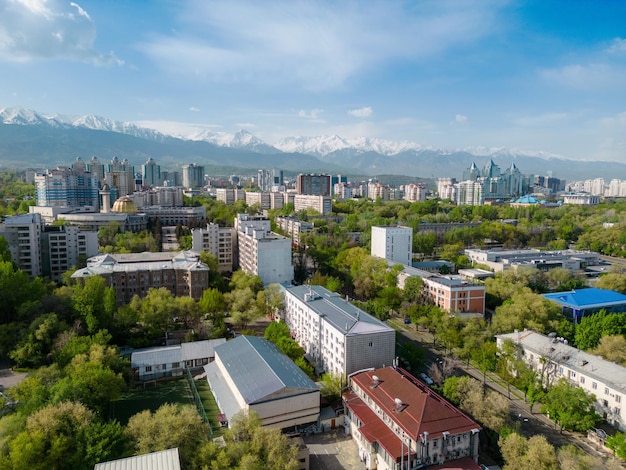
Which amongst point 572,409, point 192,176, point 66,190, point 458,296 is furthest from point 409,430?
point 192,176

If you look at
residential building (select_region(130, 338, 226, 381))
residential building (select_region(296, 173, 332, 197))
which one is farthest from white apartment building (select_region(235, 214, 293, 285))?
residential building (select_region(296, 173, 332, 197))

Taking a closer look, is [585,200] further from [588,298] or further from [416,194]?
[588,298]

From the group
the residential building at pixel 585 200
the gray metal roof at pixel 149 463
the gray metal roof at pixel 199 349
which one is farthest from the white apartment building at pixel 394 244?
the residential building at pixel 585 200

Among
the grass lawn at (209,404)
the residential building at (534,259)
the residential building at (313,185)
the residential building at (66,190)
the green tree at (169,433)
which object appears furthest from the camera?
the residential building at (313,185)

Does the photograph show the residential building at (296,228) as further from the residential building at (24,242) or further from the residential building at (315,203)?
the residential building at (24,242)

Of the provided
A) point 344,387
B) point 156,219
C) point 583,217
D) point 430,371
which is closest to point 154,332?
point 344,387

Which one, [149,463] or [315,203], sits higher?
[315,203]
